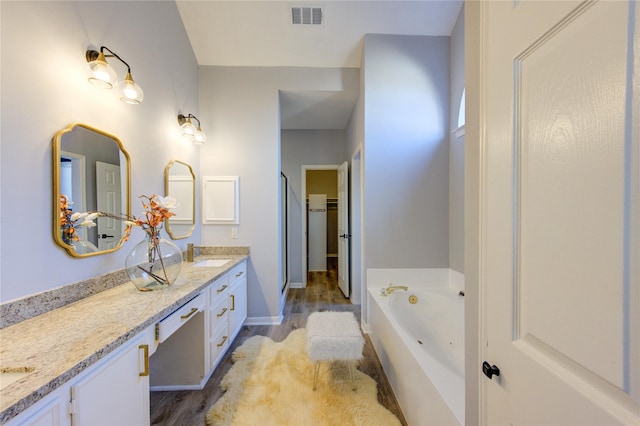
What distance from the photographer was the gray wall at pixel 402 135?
2480 millimetres

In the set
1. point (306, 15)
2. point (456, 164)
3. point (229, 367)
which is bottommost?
point (229, 367)

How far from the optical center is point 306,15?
2.37 meters

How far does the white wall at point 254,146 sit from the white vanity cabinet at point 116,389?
168 cm

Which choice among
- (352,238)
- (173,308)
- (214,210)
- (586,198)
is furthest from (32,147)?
(352,238)

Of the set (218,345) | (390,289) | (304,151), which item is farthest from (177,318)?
(304,151)

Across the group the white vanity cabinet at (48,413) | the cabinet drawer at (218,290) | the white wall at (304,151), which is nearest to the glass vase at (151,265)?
the cabinet drawer at (218,290)

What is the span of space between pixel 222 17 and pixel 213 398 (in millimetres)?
3322

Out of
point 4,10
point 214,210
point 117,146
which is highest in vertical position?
point 4,10

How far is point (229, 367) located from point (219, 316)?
0.44 m

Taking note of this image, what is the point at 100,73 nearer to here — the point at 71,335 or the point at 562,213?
the point at 71,335

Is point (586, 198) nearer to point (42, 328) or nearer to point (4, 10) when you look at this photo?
point (42, 328)

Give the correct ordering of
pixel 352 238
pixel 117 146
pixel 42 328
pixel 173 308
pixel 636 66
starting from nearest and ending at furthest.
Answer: pixel 636 66 < pixel 42 328 < pixel 173 308 < pixel 117 146 < pixel 352 238

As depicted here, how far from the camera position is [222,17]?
7.91 feet

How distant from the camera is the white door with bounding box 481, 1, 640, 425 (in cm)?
41
